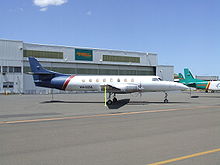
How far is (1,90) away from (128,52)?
35604mm

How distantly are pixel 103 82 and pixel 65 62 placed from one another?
3483cm

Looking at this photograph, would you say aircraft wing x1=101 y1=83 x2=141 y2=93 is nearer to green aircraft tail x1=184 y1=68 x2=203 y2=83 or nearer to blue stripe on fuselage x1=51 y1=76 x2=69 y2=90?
blue stripe on fuselage x1=51 y1=76 x2=69 y2=90

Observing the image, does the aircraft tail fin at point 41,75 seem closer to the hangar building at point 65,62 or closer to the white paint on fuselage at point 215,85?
the hangar building at point 65,62

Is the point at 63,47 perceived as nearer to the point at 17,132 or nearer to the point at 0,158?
the point at 17,132

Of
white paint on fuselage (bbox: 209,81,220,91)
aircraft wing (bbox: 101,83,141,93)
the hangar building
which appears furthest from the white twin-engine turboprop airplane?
the hangar building

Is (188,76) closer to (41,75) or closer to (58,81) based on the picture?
(58,81)

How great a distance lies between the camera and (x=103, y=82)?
27.4 metres

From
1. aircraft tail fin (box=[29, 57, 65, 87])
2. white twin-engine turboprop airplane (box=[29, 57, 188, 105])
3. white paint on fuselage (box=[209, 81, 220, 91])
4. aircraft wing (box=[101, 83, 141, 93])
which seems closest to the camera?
aircraft wing (box=[101, 83, 141, 93])

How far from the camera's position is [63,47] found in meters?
60.2

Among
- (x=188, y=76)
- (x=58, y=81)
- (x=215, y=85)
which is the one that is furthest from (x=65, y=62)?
(x=215, y=85)

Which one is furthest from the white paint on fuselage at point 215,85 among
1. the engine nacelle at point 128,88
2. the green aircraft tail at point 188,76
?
the engine nacelle at point 128,88

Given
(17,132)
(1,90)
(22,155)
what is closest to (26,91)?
(1,90)

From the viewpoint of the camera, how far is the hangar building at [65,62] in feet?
171

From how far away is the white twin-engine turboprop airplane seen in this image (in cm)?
2592
